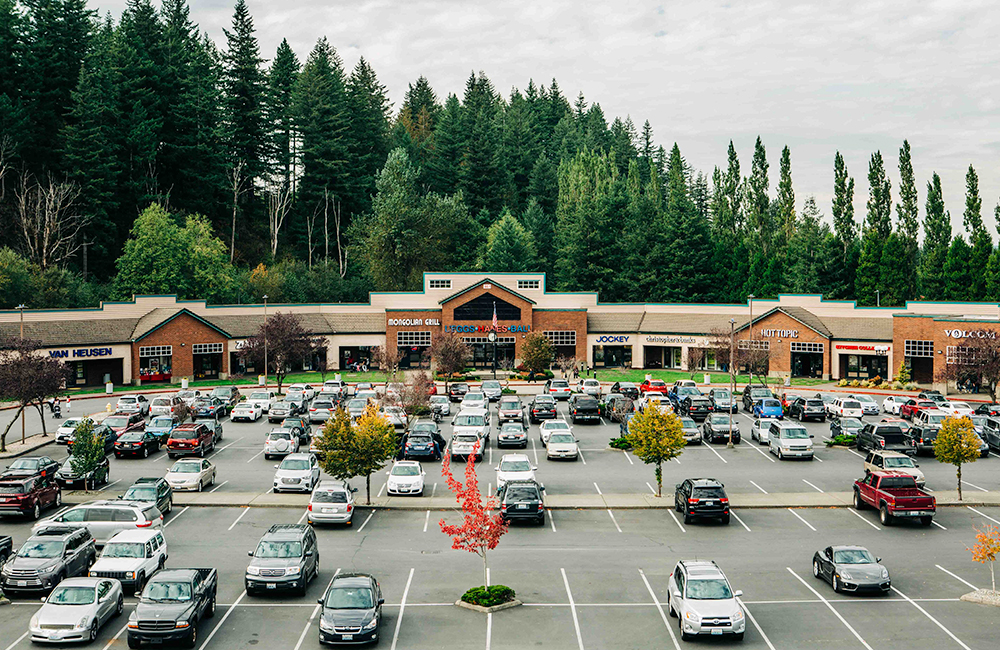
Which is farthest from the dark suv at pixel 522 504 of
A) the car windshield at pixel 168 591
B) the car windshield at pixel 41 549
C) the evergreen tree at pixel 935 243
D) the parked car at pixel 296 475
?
the evergreen tree at pixel 935 243

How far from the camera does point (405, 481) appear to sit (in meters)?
38.4

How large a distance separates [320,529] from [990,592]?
21.5 meters

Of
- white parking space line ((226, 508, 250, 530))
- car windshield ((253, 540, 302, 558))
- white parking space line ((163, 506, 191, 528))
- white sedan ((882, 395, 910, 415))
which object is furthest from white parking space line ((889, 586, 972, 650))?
white sedan ((882, 395, 910, 415))

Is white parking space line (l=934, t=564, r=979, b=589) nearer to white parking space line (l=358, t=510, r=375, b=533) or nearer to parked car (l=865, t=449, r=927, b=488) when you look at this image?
parked car (l=865, t=449, r=927, b=488)

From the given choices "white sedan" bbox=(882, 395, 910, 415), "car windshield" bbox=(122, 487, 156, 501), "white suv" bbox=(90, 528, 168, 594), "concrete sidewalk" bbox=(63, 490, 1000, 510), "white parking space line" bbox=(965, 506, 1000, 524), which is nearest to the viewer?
"white suv" bbox=(90, 528, 168, 594)

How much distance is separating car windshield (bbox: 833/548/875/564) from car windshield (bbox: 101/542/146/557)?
19.6 m

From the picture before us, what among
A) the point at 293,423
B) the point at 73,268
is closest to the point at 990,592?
the point at 293,423

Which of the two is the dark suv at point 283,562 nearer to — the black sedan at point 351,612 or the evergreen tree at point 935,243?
the black sedan at point 351,612

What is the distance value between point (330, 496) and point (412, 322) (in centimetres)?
5744

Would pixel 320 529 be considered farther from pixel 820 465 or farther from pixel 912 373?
pixel 912 373

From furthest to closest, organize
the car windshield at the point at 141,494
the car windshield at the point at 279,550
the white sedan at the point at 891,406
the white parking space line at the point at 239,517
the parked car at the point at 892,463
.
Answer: the white sedan at the point at 891,406, the parked car at the point at 892,463, the white parking space line at the point at 239,517, the car windshield at the point at 141,494, the car windshield at the point at 279,550

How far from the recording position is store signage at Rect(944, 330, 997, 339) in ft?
225

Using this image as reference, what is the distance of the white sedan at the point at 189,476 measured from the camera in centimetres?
3869

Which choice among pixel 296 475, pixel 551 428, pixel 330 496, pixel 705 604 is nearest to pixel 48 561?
pixel 330 496
